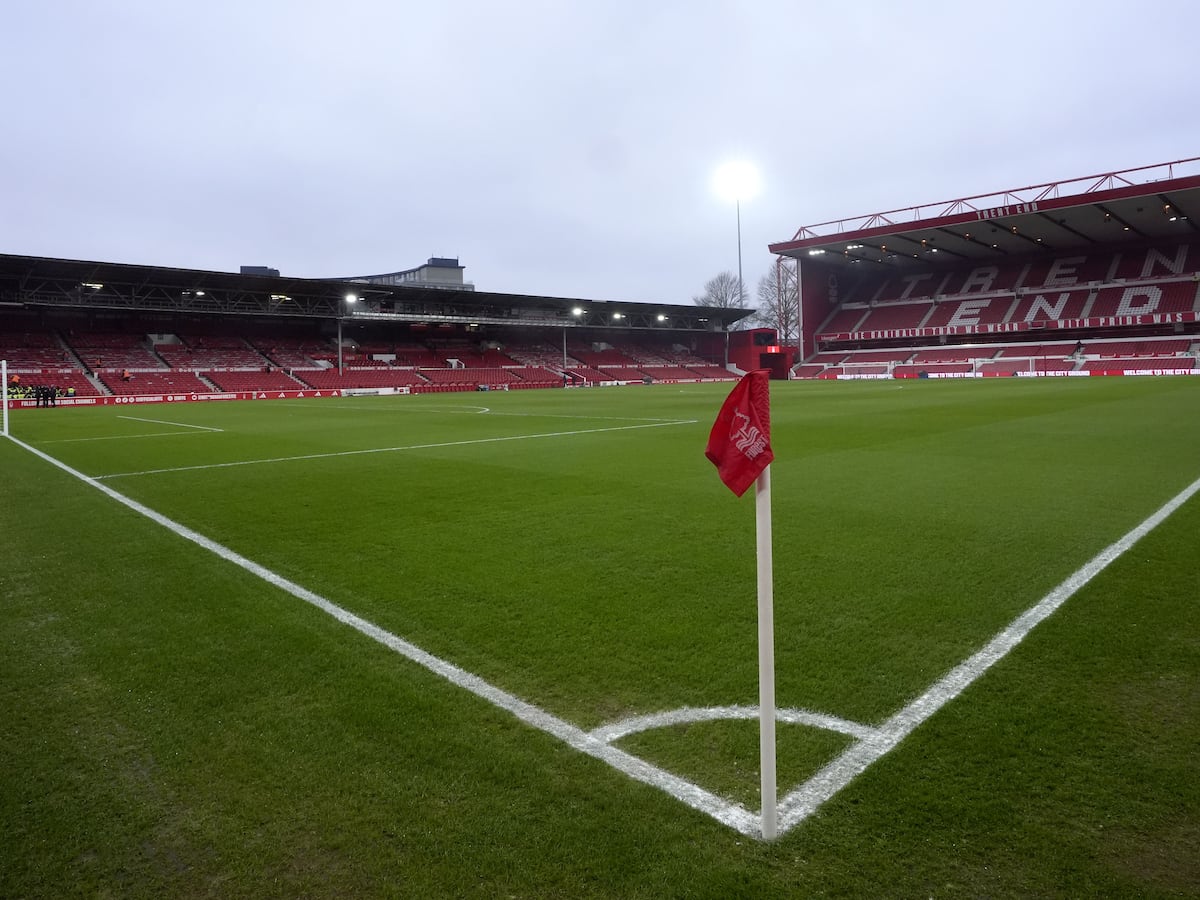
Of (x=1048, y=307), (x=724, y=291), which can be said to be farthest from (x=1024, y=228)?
(x=724, y=291)

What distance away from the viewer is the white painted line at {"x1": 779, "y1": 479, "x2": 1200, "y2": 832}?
269 cm

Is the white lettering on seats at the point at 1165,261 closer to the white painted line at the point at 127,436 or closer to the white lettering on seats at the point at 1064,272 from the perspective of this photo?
the white lettering on seats at the point at 1064,272

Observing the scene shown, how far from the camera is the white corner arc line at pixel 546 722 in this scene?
2654 mm

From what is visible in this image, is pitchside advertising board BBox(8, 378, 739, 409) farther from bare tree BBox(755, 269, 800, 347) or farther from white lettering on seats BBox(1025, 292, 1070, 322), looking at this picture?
white lettering on seats BBox(1025, 292, 1070, 322)

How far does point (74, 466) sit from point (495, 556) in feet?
35.1

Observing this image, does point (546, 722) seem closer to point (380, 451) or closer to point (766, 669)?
point (766, 669)

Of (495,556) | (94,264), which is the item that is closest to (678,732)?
(495,556)

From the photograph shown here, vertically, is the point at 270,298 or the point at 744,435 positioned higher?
the point at 270,298

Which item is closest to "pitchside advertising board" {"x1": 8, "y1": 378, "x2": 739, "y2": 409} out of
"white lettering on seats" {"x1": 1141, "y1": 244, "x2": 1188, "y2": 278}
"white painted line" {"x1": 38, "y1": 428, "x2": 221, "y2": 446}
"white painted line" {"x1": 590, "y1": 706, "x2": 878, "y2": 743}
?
A: "white painted line" {"x1": 38, "y1": 428, "x2": 221, "y2": 446}

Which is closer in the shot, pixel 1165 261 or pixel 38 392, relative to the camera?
pixel 38 392

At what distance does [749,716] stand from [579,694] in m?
0.81

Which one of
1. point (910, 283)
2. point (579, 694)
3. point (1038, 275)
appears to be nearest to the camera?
point (579, 694)

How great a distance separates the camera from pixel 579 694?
3555 millimetres

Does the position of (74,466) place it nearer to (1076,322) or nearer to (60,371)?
(60,371)
